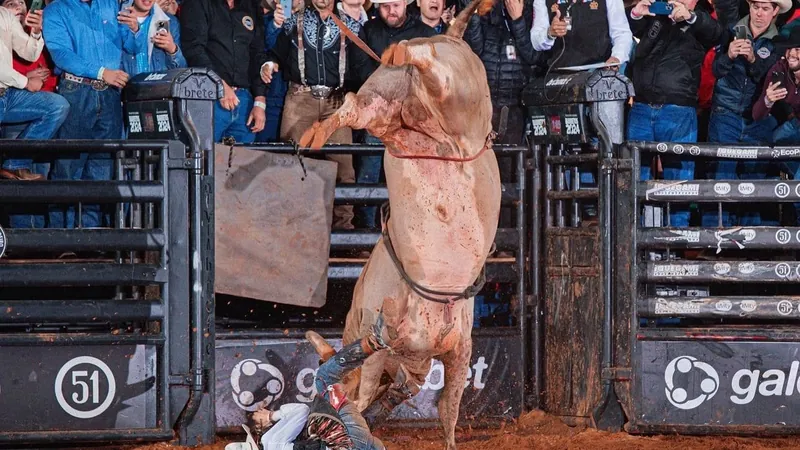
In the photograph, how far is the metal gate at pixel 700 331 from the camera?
22.8 feet

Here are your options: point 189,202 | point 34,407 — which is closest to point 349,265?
point 189,202

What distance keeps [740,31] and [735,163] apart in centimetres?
114

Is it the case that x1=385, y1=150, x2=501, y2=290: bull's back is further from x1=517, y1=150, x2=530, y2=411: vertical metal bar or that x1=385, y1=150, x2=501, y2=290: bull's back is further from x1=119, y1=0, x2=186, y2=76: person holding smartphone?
x1=119, y1=0, x2=186, y2=76: person holding smartphone

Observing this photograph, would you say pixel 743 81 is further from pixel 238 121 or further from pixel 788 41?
pixel 238 121

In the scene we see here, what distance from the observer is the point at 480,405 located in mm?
7156

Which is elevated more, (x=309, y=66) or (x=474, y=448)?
(x=309, y=66)

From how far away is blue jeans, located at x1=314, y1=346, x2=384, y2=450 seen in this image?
474 centimetres

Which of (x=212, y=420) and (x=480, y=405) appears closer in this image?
(x=212, y=420)

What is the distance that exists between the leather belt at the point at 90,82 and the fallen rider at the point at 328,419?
3.77 meters

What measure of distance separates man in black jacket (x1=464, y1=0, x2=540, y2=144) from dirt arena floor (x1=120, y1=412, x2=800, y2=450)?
2346 mm

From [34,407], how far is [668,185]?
385 cm

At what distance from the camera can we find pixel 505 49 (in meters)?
8.54

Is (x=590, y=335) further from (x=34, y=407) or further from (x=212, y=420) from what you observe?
(x=34, y=407)

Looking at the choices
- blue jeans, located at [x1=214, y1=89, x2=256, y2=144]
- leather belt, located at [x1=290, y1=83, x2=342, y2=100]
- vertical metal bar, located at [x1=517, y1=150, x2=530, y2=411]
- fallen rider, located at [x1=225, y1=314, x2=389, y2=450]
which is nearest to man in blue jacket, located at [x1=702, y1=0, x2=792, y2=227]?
vertical metal bar, located at [x1=517, y1=150, x2=530, y2=411]
